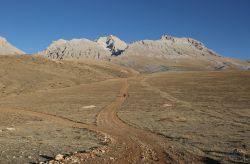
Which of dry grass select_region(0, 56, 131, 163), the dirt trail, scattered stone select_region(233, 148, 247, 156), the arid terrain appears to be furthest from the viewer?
A: dry grass select_region(0, 56, 131, 163)

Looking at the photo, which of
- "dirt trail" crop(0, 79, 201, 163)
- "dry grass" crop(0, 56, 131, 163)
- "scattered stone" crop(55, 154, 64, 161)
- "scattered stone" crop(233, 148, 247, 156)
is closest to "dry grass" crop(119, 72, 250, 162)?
"scattered stone" crop(233, 148, 247, 156)

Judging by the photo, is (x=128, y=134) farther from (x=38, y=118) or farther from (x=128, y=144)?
(x=38, y=118)

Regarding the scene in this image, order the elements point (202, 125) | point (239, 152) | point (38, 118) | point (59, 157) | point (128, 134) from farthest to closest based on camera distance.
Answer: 1. point (38, 118)
2. point (202, 125)
3. point (128, 134)
4. point (239, 152)
5. point (59, 157)

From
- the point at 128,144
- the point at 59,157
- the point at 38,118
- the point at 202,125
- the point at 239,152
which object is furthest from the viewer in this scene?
the point at 38,118

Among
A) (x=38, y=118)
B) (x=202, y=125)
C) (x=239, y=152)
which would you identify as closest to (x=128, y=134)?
(x=202, y=125)

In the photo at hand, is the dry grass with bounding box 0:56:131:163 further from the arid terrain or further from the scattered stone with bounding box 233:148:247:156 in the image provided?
the scattered stone with bounding box 233:148:247:156

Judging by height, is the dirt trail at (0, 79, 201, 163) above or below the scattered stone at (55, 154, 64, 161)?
above

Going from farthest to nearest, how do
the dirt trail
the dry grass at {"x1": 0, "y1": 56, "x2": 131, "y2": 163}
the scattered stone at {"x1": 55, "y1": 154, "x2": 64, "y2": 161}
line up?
the dry grass at {"x1": 0, "y1": 56, "x2": 131, "y2": 163}
the dirt trail
the scattered stone at {"x1": 55, "y1": 154, "x2": 64, "y2": 161}

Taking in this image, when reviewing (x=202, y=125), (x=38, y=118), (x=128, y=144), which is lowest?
(x=38, y=118)

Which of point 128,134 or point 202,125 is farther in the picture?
point 202,125

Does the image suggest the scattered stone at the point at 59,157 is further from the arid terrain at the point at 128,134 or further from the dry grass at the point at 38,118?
the dry grass at the point at 38,118

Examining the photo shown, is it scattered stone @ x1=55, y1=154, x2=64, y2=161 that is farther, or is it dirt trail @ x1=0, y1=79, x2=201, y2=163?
dirt trail @ x1=0, y1=79, x2=201, y2=163

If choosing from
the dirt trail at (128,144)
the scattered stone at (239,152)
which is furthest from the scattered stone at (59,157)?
the scattered stone at (239,152)

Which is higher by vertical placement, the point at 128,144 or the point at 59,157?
the point at 128,144
